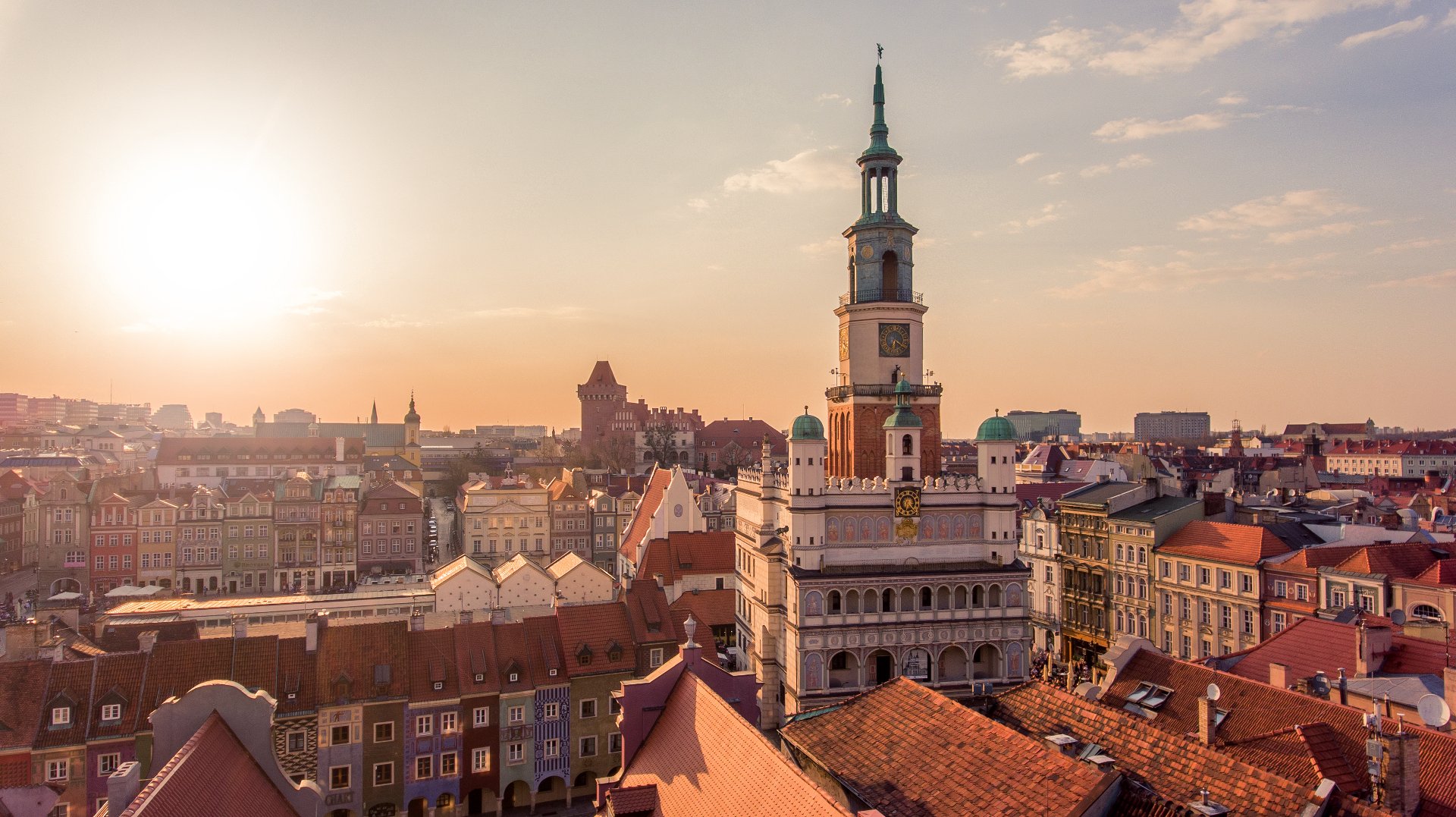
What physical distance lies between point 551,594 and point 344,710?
17717mm

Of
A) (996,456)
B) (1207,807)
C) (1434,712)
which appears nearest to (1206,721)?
(1434,712)

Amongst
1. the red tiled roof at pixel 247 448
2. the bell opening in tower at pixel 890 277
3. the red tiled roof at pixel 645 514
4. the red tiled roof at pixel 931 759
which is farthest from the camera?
the red tiled roof at pixel 247 448

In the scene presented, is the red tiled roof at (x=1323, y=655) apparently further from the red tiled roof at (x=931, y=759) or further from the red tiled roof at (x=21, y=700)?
the red tiled roof at (x=21, y=700)

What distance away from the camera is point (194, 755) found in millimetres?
13594

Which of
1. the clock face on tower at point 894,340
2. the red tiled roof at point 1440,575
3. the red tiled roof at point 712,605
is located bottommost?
the red tiled roof at point 712,605

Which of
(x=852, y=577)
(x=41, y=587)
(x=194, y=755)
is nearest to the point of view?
(x=194, y=755)

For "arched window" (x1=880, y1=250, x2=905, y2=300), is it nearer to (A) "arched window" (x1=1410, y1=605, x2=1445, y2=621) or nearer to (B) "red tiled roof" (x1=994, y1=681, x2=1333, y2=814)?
(A) "arched window" (x1=1410, y1=605, x2=1445, y2=621)

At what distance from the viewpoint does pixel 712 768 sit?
13.4m

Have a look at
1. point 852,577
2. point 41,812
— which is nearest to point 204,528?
point 41,812

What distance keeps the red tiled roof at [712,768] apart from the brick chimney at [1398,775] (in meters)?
11.2

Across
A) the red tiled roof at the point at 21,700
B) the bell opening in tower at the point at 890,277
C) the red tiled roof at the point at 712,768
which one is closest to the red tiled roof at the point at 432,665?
the red tiled roof at the point at 21,700

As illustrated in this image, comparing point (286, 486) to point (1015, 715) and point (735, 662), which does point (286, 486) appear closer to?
point (735, 662)

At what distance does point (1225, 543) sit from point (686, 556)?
30.9 meters

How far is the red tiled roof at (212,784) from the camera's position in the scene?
40.1 ft
